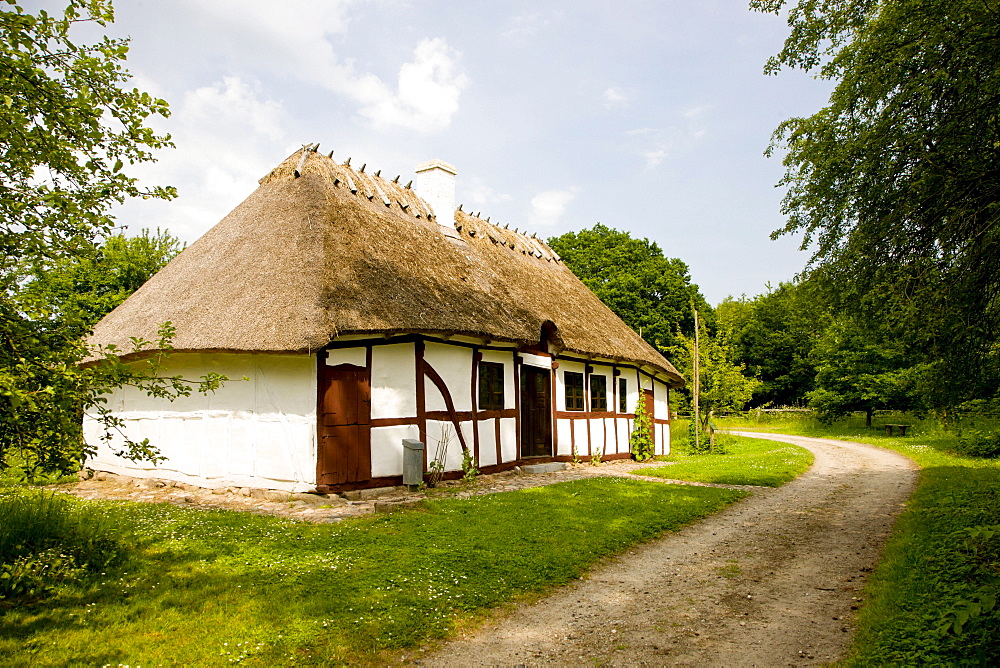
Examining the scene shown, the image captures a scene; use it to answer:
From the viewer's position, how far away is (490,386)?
13422 mm

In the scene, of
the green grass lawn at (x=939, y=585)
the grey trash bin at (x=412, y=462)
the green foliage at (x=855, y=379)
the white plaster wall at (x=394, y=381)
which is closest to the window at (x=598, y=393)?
the white plaster wall at (x=394, y=381)

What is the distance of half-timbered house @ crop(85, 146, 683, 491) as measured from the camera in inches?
407

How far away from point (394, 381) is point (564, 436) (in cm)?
608

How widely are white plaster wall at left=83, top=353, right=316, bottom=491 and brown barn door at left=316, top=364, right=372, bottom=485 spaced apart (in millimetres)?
173

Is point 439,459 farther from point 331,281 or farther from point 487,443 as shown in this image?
point 331,281

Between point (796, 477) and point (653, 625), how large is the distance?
31.7 ft

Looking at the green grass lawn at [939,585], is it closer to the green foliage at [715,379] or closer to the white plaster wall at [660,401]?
the white plaster wall at [660,401]

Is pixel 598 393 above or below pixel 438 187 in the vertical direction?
below

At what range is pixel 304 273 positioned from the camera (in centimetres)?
1090

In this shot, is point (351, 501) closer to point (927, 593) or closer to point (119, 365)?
point (119, 365)

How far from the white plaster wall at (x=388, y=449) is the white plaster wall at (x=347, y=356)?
3.86ft

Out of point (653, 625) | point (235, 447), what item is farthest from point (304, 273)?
point (653, 625)

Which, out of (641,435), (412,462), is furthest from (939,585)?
(641,435)

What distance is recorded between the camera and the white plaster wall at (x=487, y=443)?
42.2 feet
